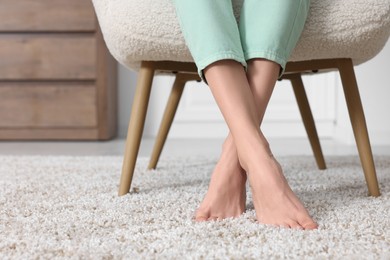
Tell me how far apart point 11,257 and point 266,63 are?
0.53 m

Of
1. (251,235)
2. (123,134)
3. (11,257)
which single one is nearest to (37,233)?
(11,257)

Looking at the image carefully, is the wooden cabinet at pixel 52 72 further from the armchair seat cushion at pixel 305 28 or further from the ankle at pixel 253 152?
the ankle at pixel 253 152

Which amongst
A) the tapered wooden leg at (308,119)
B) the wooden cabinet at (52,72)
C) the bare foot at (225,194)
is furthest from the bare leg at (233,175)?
the wooden cabinet at (52,72)

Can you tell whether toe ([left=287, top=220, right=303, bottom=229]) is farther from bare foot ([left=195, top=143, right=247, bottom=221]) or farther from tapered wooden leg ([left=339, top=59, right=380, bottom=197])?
tapered wooden leg ([left=339, top=59, right=380, bottom=197])

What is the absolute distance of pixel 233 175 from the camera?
100cm

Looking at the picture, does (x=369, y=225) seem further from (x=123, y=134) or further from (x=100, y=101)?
(x=123, y=134)

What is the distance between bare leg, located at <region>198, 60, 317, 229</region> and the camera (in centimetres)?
91

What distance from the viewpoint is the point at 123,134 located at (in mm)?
2984

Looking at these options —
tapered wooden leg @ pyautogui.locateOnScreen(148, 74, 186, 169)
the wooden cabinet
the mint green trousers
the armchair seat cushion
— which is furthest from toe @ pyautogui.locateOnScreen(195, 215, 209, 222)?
the wooden cabinet

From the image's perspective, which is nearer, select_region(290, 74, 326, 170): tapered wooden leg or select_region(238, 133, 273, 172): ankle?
select_region(238, 133, 273, 172): ankle

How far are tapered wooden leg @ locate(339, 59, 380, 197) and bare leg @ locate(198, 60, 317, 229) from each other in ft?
1.06

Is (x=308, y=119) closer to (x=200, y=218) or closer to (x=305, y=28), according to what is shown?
(x=305, y=28)

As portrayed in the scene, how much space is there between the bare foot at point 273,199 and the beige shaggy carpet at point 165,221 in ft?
0.10

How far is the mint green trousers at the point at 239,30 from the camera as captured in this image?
983mm
